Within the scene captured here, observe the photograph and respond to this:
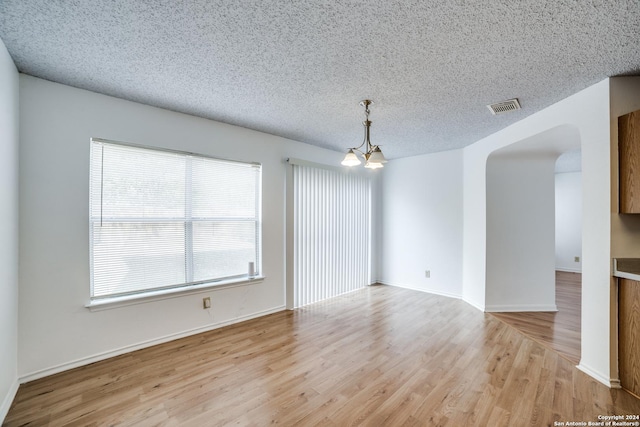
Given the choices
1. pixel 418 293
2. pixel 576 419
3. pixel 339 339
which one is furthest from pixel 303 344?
pixel 418 293

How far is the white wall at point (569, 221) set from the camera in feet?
22.3

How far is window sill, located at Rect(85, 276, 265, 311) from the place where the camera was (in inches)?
104

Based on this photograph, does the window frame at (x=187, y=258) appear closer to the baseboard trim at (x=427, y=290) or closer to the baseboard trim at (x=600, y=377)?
the baseboard trim at (x=427, y=290)

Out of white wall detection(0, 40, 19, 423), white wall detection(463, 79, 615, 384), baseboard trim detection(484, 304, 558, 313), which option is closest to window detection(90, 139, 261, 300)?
white wall detection(0, 40, 19, 423)

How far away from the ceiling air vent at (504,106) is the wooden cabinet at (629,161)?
81cm

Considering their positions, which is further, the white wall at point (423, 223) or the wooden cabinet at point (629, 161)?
the white wall at point (423, 223)

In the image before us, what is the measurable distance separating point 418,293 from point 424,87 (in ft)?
12.1

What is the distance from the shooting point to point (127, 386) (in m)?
2.26

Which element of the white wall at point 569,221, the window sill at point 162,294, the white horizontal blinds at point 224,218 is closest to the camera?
the window sill at point 162,294

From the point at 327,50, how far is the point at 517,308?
4.30 metres

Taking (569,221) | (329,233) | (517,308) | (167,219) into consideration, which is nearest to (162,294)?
(167,219)

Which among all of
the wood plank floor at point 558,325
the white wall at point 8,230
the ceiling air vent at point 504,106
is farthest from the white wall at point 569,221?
the white wall at point 8,230

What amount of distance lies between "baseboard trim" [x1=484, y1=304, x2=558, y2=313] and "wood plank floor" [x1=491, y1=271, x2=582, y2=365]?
93mm

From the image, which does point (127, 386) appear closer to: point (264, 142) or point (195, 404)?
point (195, 404)
